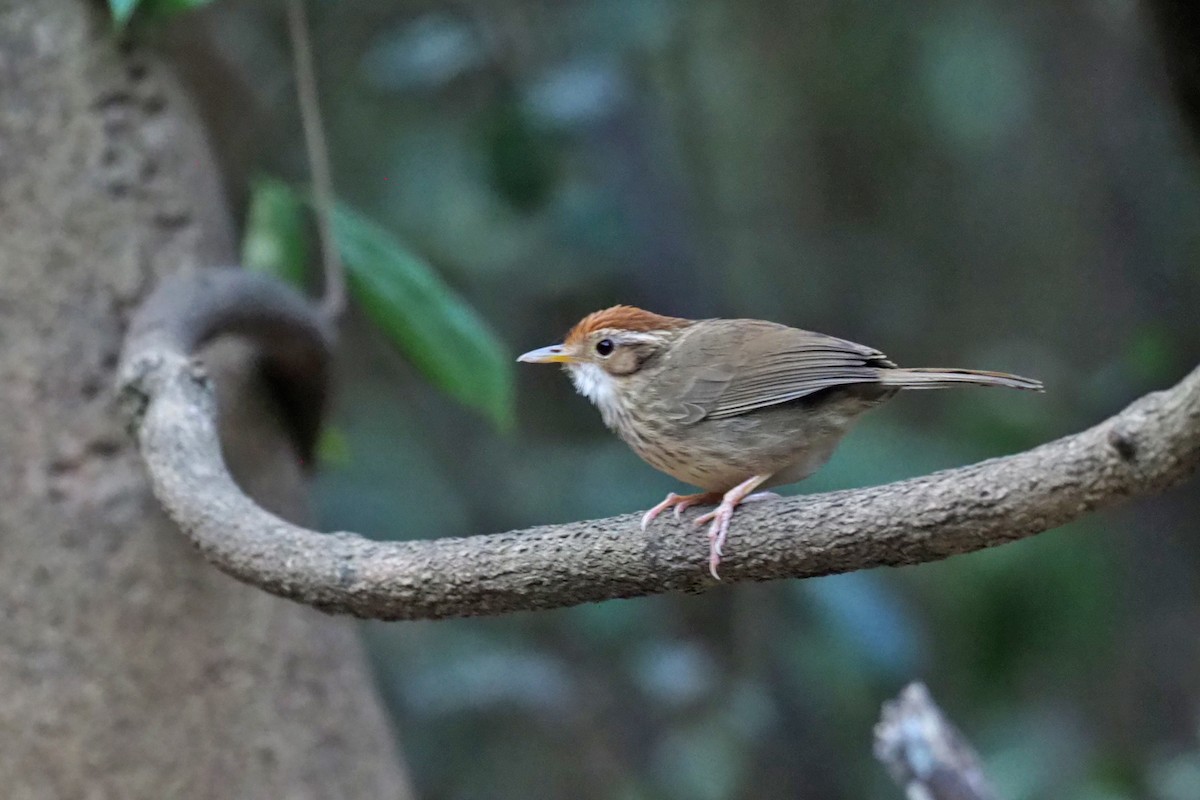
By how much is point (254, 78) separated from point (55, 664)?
95.5 inches

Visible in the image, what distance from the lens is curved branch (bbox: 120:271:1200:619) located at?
5.53 feet

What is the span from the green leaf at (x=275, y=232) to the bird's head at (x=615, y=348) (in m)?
1.40

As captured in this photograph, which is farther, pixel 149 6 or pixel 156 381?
pixel 149 6

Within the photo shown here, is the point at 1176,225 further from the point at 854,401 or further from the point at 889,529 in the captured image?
the point at 889,529

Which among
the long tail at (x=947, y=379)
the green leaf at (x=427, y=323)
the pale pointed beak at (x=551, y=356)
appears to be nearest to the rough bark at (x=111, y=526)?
the green leaf at (x=427, y=323)

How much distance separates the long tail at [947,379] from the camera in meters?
1.91

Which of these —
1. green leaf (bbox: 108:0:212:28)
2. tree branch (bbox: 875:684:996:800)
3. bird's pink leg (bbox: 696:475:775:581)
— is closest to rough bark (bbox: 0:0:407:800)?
green leaf (bbox: 108:0:212:28)

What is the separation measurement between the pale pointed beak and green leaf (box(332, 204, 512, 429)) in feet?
3.04

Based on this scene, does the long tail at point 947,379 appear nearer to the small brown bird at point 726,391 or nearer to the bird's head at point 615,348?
the small brown bird at point 726,391

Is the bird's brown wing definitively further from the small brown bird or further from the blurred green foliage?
the blurred green foliage

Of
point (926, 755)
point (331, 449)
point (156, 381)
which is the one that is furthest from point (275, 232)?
point (926, 755)

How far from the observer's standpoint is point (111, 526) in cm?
309

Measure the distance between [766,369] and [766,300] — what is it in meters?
3.89

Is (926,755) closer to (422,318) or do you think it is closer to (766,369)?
(766,369)
